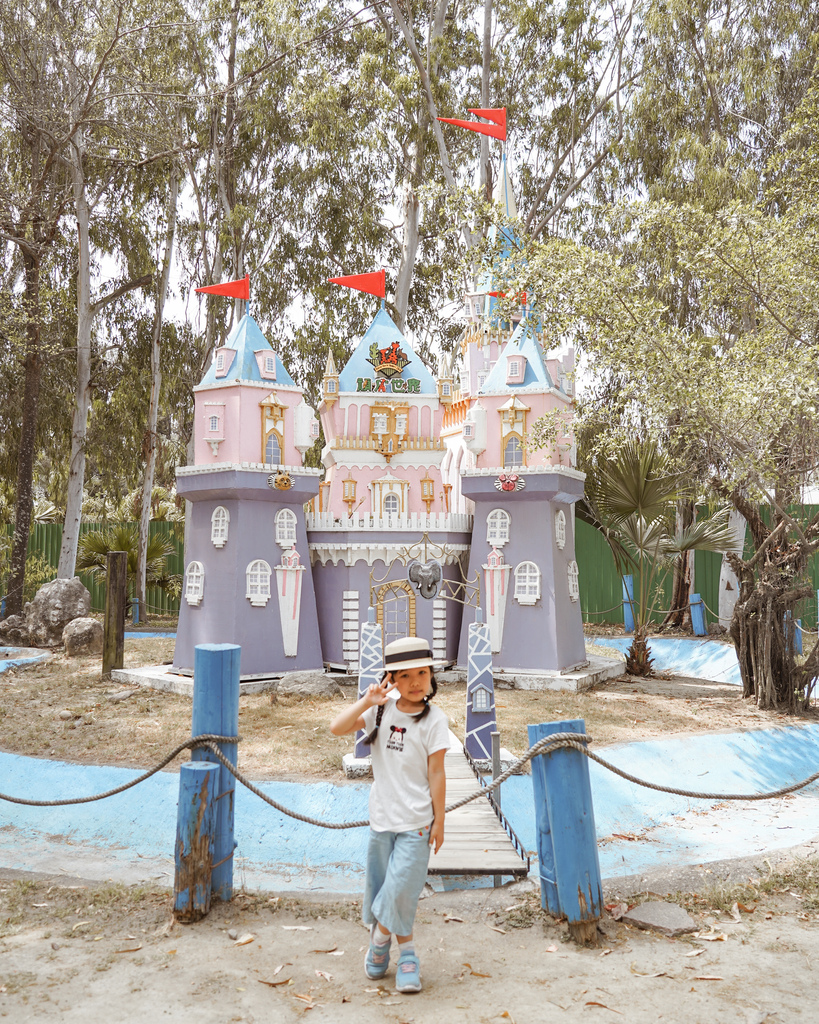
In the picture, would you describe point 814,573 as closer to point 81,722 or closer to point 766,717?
point 766,717

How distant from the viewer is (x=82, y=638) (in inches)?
633

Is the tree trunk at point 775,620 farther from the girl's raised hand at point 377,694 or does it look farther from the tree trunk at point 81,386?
the tree trunk at point 81,386

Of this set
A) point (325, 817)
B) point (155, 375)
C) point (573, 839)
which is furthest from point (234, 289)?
point (573, 839)

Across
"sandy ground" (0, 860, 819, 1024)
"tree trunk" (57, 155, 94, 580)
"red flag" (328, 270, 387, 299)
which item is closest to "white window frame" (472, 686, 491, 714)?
"sandy ground" (0, 860, 819, 1024)

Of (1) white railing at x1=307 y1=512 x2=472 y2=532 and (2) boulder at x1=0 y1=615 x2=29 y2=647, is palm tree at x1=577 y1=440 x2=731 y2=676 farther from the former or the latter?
(2) boulder at x1=0 y1=615 x2=29 y2=647

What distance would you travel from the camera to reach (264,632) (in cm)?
1282

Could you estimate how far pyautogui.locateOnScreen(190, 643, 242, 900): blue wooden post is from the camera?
491cm

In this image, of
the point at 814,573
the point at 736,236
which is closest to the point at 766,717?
the point at 736,236

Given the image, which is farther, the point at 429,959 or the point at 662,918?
the point at 662,918

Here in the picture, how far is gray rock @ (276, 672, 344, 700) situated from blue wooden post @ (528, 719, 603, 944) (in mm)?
7583

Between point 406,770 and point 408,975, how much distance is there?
36.1 inches

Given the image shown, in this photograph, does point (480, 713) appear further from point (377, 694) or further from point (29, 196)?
point (29, 196)

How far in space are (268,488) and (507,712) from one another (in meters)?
4.93

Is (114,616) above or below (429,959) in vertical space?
above
